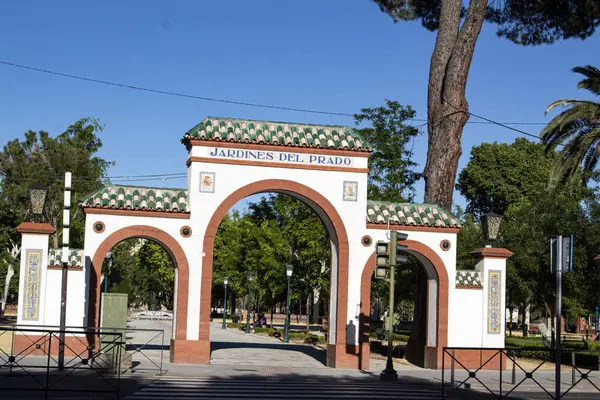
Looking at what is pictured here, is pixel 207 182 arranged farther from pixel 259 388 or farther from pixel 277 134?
pixel 259 388

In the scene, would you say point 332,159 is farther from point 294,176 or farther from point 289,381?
point 289,381

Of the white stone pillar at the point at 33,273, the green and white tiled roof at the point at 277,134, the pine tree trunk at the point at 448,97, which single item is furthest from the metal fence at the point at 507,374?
the white stone pillar at the point at 33,273

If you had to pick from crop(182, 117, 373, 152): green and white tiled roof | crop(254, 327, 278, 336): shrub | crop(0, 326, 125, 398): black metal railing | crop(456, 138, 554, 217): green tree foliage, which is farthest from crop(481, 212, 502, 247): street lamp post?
crop(456, 138, 554, 217): green tree foliage

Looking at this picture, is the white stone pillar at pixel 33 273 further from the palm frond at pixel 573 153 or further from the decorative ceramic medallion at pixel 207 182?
the palm frond at pixel 573 153

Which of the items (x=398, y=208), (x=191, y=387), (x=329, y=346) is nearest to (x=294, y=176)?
(x=398, y=208)

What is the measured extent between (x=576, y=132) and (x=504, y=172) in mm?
36546

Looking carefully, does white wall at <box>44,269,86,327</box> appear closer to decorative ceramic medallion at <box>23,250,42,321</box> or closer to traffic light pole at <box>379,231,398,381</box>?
decorative ceramic medallion at <box>23,250,42,321</box>

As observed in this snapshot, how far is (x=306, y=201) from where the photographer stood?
77.7 ft

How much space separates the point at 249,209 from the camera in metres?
57.8

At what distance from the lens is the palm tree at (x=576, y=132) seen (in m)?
26.1

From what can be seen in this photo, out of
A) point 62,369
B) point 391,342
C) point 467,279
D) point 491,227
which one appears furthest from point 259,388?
point 491,227

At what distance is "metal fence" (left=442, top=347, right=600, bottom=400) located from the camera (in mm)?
16984

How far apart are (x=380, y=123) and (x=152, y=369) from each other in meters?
25.8

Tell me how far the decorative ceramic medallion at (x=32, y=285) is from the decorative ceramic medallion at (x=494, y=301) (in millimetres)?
13018
